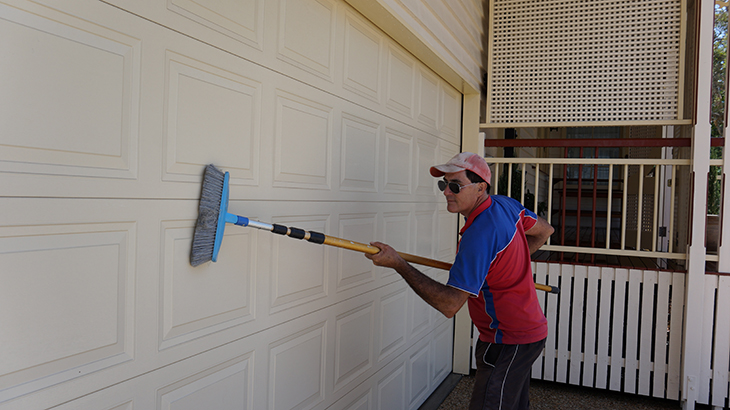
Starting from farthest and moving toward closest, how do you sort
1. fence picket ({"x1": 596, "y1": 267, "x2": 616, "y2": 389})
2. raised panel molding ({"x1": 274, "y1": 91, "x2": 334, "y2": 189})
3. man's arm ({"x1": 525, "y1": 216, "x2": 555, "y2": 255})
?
fence picket ({"x1": 596, "y1": 267, "x2": 616, "y2": 389}) → man's arm ({"x1": 525, "y1": 216, "x2": 555, "y2": 255}) → raised panel molding ({"x1": 274, "y1": 91, "x2": 334, "y2": 189})

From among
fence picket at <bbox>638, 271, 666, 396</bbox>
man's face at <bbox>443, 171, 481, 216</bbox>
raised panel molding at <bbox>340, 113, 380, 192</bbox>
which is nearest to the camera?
man's face at <bbox>443, 171, 481, 216</bbox>

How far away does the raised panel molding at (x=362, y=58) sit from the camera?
8.63ft

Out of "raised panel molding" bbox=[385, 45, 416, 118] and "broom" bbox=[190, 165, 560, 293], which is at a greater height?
"raised panel molding" bbox=[385, 45, 416, 118]

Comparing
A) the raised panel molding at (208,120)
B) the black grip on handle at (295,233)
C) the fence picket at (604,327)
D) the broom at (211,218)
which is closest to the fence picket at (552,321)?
the fence picket at (604,327)

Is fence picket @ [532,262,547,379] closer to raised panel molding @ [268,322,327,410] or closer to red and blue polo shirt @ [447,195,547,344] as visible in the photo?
red and blue polo shirt @ [447,195,547,344]

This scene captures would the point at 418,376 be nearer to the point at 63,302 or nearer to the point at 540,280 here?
the point at 540,280

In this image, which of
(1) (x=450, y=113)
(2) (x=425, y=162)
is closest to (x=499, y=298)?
(2) (x=425, y=162)

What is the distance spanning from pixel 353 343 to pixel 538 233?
1291mm

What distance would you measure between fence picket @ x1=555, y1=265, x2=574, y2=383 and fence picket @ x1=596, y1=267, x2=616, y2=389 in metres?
0.26

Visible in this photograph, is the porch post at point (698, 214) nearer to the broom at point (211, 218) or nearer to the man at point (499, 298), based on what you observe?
the man at point (499, 298)

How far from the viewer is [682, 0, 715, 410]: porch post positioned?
3889mm

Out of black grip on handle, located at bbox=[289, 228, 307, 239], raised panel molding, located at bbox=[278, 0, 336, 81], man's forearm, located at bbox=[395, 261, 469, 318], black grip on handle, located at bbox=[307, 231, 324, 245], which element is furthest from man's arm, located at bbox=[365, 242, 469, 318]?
raised panel molding, located at bbox=[278, 0, 336, 81]

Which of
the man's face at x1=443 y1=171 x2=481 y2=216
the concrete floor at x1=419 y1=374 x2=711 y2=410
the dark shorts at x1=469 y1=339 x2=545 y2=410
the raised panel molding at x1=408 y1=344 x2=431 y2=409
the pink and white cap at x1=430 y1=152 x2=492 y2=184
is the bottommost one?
the concrete floor at x1=419 y1=374 x2=711 y2=410

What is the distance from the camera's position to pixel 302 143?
221cm
